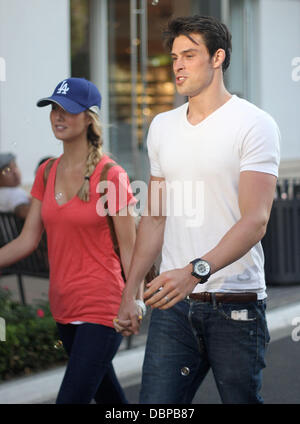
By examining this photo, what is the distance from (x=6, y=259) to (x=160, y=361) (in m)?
0.97

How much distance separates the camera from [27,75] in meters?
8.92

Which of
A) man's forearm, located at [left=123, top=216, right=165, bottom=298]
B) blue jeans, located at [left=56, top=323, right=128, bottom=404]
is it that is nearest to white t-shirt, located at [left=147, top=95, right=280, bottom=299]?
man's forearm, located at [left=123, top=216, right=165, bottom=298]

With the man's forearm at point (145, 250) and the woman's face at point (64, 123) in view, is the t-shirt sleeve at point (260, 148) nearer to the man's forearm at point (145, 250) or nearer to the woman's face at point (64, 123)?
the man's forearm at point (145, 250)

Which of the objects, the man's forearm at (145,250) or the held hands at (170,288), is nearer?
the held hands at (170,288)

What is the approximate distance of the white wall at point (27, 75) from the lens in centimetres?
863

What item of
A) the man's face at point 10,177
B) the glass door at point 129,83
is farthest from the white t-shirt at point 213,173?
the glass door at point 129,83

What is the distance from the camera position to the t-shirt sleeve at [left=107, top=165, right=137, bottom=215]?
364 cm

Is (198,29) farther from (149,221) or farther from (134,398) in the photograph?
(134,398)

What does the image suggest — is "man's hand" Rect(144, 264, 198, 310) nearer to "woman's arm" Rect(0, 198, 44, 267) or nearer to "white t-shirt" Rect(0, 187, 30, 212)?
"woman's arm" Rect(0, 198, 44, 267)

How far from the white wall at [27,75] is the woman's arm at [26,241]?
445cm

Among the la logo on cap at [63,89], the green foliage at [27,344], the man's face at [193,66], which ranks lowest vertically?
the green foliage at [27,344]

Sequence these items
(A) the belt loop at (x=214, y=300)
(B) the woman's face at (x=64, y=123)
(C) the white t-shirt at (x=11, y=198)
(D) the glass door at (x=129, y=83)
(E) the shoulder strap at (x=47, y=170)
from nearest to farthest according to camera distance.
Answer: (A) the belt loop at (x=214, y=300) < (B) the woman's face at (x=64, y=123) < (E) the shoulder strap at (x=47, y=170) < (C) the white t-shirt at (x=11, y=198) < (D) the glass door at (x=129, y=83)

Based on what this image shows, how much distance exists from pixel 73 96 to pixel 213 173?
951mm
